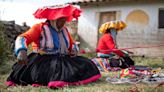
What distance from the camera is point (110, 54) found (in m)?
9.44

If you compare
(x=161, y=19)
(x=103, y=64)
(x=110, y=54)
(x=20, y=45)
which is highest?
(x=161, y=19)

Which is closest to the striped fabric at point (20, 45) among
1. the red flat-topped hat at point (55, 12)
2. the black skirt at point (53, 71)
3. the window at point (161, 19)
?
the black skirt at point (53, 71)

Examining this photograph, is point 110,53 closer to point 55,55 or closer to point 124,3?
point 55,55

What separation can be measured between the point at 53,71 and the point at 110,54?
4082mm

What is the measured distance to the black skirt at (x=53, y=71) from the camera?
547 centimetres

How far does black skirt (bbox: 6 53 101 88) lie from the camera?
5.47 metres

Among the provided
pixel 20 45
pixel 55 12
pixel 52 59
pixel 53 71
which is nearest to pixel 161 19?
pixel 55 12

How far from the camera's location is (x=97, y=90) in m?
4.85

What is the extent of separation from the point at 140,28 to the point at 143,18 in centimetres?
40

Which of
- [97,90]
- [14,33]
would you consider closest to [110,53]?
[97,90]

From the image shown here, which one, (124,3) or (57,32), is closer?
(57,32)

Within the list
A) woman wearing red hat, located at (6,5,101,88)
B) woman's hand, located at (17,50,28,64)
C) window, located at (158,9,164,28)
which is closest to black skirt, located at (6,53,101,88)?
woman wearing red hat, located at (6,5,101,88)

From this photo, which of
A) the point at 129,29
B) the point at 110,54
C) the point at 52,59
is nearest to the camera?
the point at 52,59

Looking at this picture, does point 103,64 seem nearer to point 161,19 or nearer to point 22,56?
point 22,56
